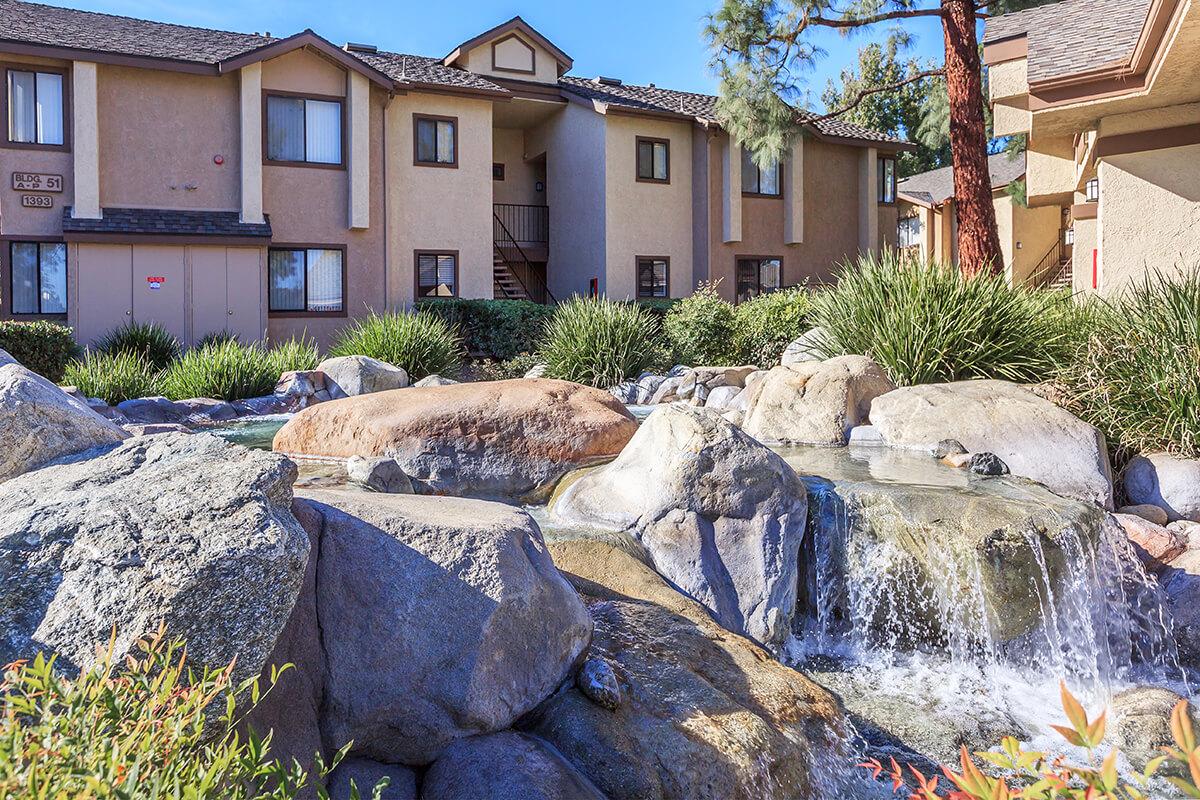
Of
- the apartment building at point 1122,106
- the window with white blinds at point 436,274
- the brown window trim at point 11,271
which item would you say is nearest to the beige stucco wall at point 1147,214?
the apartment building at point 1122,106

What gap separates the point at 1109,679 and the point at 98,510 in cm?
607

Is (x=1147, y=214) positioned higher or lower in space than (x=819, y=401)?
higher

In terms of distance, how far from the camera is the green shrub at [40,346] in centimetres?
1550

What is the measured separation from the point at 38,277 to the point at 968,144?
58.8 feet

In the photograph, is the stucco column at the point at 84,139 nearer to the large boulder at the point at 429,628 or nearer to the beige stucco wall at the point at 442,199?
the beige stucco wall at the point at 442,199

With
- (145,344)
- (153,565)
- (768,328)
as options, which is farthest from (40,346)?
(153,565)

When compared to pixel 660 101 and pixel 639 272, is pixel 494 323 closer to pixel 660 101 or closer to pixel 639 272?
pixel 639 272

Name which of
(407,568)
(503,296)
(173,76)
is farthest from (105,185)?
(407,568)

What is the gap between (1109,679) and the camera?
20.3 feet

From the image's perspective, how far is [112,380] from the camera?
14.3 metres

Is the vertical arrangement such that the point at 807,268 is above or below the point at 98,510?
above

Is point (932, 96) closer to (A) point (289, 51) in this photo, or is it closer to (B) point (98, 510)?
(A) point (289, 51)

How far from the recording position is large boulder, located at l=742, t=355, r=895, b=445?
9.10 m

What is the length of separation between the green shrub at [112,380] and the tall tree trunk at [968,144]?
13409 mm
